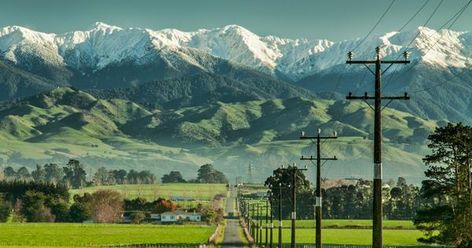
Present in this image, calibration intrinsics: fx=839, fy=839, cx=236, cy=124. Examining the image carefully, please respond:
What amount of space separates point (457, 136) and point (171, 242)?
66.2 metres

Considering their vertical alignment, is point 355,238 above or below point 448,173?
below

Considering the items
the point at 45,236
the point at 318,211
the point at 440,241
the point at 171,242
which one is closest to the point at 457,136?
the point at 440,241

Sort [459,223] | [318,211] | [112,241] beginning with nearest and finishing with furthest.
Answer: [318,211], [459,223], [112,241]

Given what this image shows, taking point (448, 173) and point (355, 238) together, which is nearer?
point (448, 173)

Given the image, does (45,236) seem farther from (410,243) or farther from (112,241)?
(410,243)

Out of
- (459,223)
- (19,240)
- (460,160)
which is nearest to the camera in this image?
(459,223)

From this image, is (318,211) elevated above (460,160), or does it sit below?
below

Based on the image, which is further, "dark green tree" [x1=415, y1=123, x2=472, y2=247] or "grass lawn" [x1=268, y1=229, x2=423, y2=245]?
"grass lawn" [x1=268, y1=229, x2=423, y2=245]

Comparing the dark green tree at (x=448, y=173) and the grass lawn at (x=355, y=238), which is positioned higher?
the dark green tree at (x=448, y=173)

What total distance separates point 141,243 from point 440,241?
5852 centimetres

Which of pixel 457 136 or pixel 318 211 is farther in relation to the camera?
pixel 457 136

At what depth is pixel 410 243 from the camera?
506ft

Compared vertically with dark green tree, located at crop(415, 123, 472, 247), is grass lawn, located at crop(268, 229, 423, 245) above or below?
below

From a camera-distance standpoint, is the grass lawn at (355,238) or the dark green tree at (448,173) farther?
the grass lawn at (355,238)
